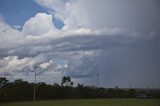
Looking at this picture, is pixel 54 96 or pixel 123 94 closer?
pixel 54 96

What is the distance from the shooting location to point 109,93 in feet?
142

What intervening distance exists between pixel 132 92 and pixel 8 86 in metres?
19.7

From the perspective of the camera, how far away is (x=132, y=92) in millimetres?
46156

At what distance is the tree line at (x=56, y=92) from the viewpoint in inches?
1281

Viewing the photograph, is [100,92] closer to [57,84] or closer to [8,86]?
[57,84]

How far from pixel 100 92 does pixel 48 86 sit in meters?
8.00

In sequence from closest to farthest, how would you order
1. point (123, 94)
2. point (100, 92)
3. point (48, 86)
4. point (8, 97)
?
point (8, 97)
point (48, 86)
point (100, 92)
point (123, 94)

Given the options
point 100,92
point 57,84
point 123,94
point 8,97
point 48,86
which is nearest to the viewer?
point 8,97

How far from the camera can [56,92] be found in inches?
1489

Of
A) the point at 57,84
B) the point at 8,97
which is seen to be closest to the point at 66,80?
the point at 57,84

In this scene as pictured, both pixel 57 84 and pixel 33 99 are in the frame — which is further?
pixel 57 84

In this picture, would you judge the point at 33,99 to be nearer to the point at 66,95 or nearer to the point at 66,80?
the point at 66,95

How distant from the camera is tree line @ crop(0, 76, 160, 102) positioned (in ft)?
107

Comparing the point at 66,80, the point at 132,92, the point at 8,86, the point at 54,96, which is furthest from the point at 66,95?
the point at 132,92
